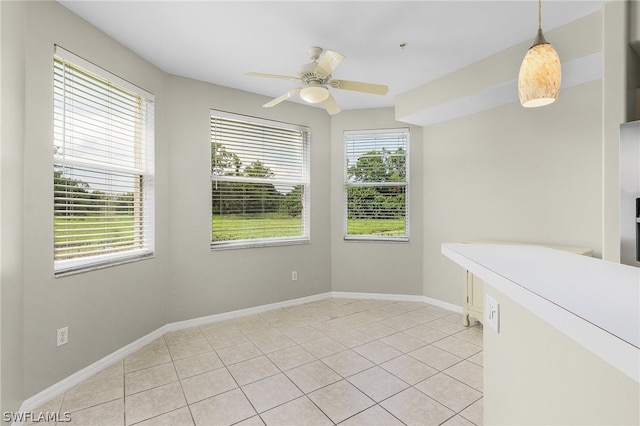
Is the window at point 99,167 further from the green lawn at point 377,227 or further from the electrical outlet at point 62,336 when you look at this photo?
the green lawn at point 377,227

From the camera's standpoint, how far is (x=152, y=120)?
311 cm

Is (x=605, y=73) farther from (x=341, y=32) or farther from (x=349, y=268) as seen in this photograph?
(x=349, y=268)

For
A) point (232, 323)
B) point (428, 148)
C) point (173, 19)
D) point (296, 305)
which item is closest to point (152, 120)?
point (173, 19)

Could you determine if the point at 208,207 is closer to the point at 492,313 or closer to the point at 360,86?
the point at 360,86

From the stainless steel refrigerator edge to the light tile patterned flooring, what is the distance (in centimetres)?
135

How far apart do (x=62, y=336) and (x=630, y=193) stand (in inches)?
156

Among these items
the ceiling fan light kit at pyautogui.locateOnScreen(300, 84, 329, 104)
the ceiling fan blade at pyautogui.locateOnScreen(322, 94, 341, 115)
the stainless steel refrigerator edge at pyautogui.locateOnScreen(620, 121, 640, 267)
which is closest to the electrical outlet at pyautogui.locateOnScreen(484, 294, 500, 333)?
the stainless steel refrigerator edge at pyautogui.locateOnScreen(620, 121, 640, 267)

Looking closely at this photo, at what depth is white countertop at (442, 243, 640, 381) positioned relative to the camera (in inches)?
17.1

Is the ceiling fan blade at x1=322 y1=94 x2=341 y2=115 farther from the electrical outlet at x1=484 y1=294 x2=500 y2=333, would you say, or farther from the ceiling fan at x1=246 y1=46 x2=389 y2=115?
the electrical outlet at x1=484 y1=294 x2=500 y2=333

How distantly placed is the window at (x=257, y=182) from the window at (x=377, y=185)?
2.19 ft

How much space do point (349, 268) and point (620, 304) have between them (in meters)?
4.00

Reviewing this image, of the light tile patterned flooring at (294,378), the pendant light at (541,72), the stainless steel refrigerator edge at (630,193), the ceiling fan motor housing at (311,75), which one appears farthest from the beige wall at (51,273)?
the stainless steel refrigerator edge at (630,193)

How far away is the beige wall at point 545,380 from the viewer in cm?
67

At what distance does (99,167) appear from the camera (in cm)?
254
